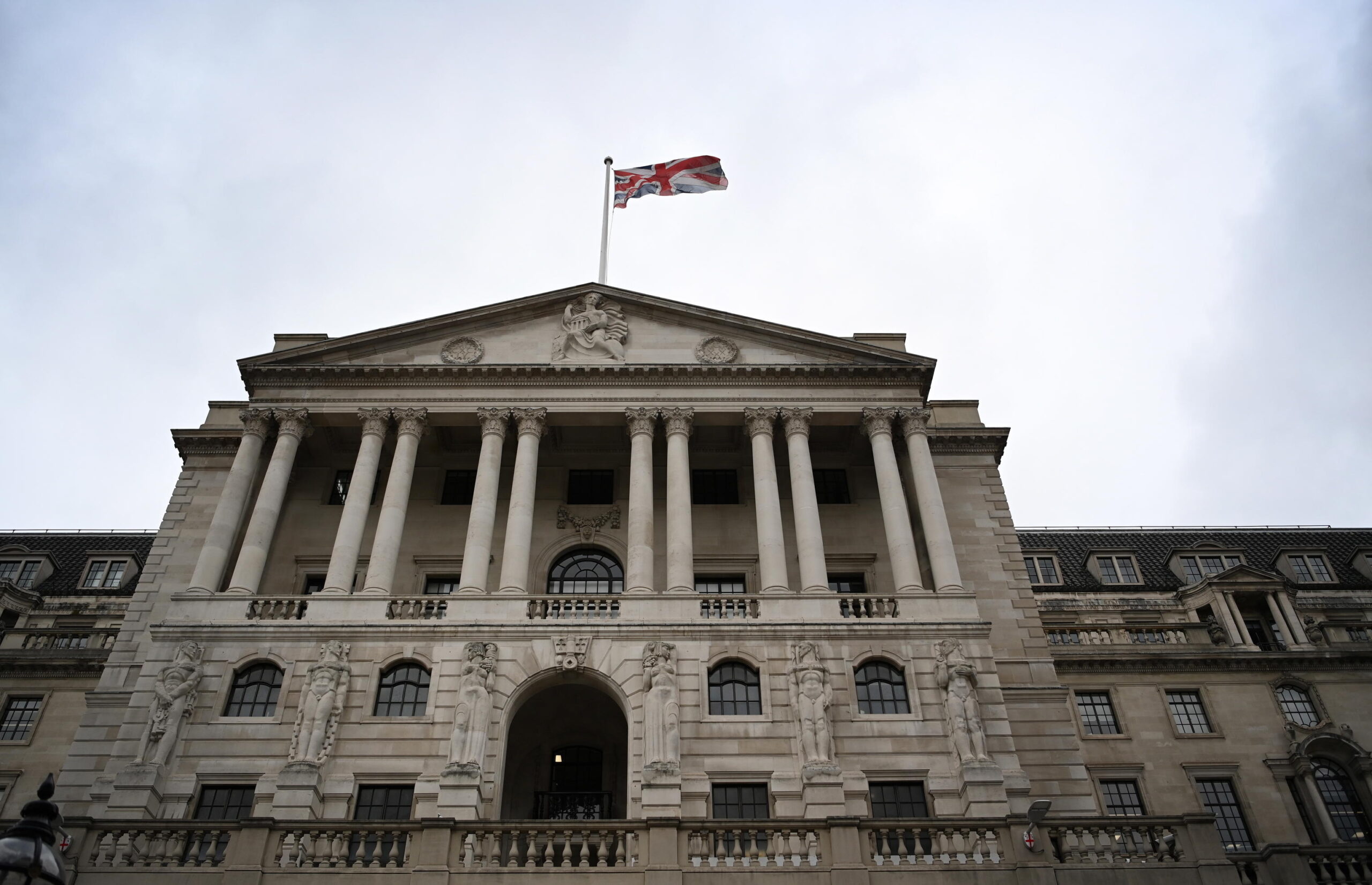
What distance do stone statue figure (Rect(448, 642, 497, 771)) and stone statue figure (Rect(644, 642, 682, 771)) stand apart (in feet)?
15.2

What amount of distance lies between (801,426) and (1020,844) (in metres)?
17.9

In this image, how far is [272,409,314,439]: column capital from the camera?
39375 millimetres

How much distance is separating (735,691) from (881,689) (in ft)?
14.9

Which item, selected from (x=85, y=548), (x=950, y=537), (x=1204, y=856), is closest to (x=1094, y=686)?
(x=950, y=537)

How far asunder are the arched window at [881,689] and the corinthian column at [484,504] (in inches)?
497

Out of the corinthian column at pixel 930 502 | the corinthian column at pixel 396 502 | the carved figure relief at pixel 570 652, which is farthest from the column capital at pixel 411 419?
the corinthian column at pixel 930 502

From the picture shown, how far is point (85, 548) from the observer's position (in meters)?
61.8

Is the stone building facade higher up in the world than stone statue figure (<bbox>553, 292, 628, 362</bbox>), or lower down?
lower down

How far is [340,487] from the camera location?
42156mm

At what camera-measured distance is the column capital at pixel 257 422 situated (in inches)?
1553

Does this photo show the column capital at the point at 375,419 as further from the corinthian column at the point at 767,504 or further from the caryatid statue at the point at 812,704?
the caryatid statue at the point at 812,704

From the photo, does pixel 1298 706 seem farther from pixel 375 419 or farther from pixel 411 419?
pixel 375 419

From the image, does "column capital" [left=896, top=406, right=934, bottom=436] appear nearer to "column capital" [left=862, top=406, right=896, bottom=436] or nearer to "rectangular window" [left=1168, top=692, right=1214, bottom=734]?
"column capital" [left=862, top=406, right=896, bottom=436]

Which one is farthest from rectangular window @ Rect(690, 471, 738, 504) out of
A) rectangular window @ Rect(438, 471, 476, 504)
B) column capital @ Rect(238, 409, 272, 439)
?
column capital @ Rect(238, 409, 272, 439)
